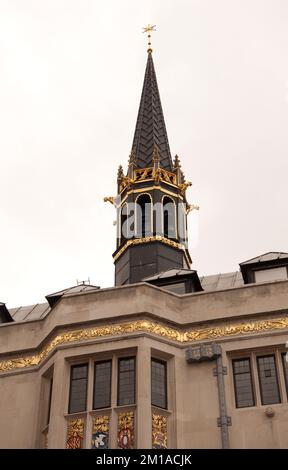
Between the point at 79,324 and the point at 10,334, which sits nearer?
the point at 79,324

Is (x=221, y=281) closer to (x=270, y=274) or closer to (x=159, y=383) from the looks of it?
(x=270, y=274)

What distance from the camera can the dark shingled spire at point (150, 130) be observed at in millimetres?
52306

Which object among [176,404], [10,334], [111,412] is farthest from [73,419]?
[10,334]

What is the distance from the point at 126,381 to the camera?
28.3 meters

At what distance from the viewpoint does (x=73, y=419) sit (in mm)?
27812

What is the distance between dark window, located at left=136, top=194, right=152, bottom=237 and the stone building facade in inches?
528

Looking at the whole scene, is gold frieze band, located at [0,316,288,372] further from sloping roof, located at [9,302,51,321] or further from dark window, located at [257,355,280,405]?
sloping roof, located at [9,302,51,321]

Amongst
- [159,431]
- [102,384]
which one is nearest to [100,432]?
[102,384]
